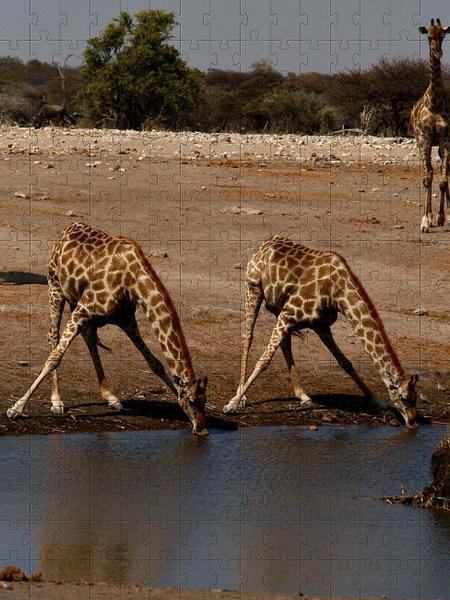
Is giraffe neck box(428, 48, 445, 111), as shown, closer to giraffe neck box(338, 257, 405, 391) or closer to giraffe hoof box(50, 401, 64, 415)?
giraffe neck box(338, 257, 405, 391)

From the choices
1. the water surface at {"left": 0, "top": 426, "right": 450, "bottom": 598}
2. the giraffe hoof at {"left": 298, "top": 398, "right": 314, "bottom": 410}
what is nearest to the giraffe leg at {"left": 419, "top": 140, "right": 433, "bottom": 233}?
the giraffe hoof at {"left": 298, "top": 398, "right": 314, "bottom": 410}

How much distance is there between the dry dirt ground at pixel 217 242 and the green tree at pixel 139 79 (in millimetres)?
6377

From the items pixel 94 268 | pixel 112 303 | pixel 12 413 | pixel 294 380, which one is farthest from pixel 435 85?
pixel 12 413

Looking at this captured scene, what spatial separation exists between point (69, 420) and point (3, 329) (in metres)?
2.64

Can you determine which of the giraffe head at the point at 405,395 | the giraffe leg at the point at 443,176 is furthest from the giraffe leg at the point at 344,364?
the giraffe leg at the point at 443,176

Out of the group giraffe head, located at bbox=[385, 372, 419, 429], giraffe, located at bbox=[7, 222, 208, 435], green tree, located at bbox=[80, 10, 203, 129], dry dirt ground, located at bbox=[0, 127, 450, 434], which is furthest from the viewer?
green tree, located at bbox=[80, 10, 203, 129]

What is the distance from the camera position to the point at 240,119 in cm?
4219

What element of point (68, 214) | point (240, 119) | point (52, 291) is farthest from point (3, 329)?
point (240, 119)

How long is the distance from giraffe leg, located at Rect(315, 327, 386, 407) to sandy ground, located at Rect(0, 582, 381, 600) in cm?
555

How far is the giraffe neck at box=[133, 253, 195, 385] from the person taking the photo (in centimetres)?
1215

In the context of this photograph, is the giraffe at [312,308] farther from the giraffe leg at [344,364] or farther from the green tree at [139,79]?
the green tree at [139,79]

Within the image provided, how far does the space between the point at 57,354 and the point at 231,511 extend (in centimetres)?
304

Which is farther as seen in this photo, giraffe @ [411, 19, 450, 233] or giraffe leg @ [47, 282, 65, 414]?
giraffe @ [411, 19, 450, 233]

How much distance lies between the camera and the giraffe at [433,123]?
21000mm
